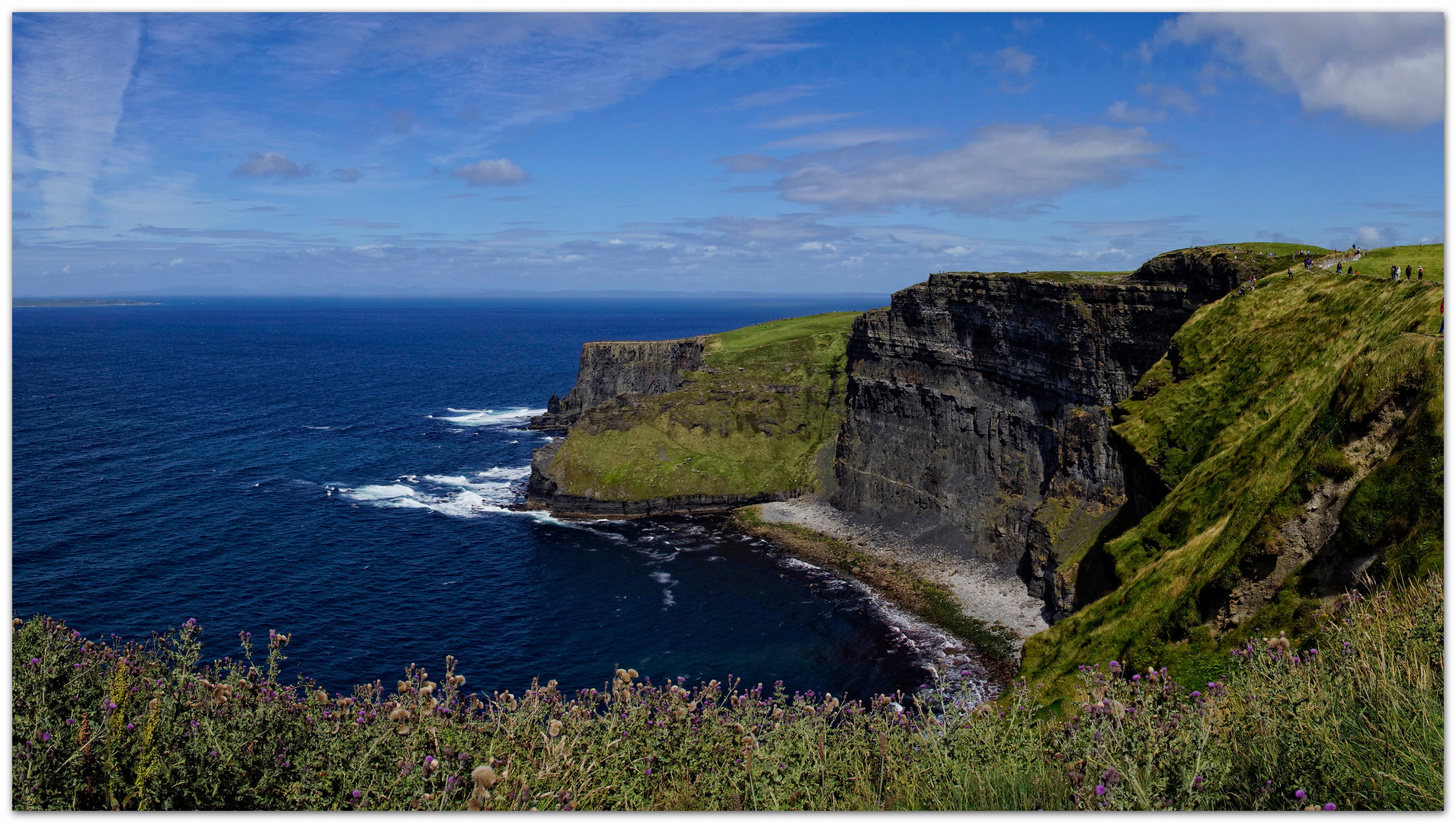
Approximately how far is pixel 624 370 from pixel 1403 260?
4555 inches

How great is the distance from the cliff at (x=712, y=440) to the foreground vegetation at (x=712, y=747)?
89.0m

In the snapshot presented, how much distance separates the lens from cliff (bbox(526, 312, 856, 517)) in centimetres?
10544

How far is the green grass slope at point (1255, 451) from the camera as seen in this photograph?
2262cm

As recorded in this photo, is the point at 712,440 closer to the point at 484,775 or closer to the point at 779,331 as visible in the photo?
the point at 779,331

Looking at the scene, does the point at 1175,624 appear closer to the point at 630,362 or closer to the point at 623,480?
the point at 623,480

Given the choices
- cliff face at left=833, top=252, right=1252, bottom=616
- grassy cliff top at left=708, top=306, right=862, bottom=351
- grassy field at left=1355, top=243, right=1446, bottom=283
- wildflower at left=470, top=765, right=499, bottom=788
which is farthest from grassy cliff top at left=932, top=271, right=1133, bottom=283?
wildflower at left=470, top=765, right=499, bottom=788

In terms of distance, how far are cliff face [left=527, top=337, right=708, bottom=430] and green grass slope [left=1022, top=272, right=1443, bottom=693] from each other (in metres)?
96.4

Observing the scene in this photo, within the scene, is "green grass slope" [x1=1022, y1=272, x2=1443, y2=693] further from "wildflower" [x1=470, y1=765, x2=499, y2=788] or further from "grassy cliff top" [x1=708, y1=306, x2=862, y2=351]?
"grassy cliff top" [x1=708, y1=306, x2=862, y2=351]

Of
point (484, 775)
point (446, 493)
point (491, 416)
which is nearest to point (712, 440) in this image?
point (446, 493)

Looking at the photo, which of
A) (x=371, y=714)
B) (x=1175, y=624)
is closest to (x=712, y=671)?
(x=1175, y=624)

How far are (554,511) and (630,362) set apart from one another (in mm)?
51069

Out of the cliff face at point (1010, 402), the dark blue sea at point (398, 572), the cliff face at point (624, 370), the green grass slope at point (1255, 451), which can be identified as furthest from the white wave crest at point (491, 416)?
the green grass slope at point (1255, 451)

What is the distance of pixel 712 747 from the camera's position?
14.8 meters

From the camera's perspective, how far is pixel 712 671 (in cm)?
6372
